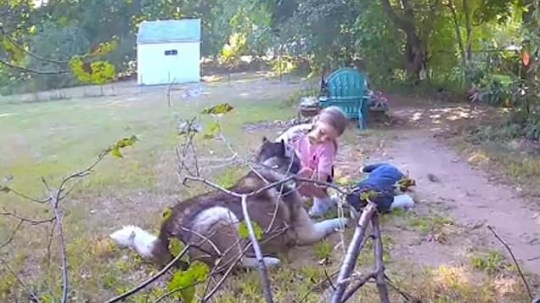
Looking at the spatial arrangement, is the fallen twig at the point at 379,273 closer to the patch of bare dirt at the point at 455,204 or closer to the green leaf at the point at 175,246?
the green leaf at the point at 175,246

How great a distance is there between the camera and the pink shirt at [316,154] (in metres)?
4.37

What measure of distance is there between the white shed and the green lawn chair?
11.6m

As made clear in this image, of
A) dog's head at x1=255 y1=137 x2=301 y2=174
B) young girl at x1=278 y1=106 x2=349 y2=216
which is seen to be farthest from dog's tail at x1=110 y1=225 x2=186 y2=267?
young girl at x1=278 y1=106 x2=349 y2=216

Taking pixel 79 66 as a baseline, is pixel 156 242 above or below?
below

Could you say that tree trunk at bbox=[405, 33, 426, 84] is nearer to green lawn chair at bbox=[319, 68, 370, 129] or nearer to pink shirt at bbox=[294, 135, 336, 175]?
green lawn chair at bbox=[319, 68, 370, 129]

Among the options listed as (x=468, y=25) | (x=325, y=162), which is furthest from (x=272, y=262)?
(x=468, y=25)

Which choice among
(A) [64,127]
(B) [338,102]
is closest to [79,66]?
(B) [338,102]

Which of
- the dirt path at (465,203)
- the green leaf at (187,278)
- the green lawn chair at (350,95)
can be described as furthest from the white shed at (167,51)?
the green leaf at (187,278)

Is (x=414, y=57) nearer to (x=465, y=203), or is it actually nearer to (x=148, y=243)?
(x=465, y=203)

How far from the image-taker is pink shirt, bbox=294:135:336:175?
4371 mm

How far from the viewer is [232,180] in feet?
18.3

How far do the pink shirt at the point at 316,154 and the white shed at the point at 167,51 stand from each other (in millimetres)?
16197

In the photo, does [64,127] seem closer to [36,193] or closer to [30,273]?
[36,193]

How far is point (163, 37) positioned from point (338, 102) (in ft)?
42.5
